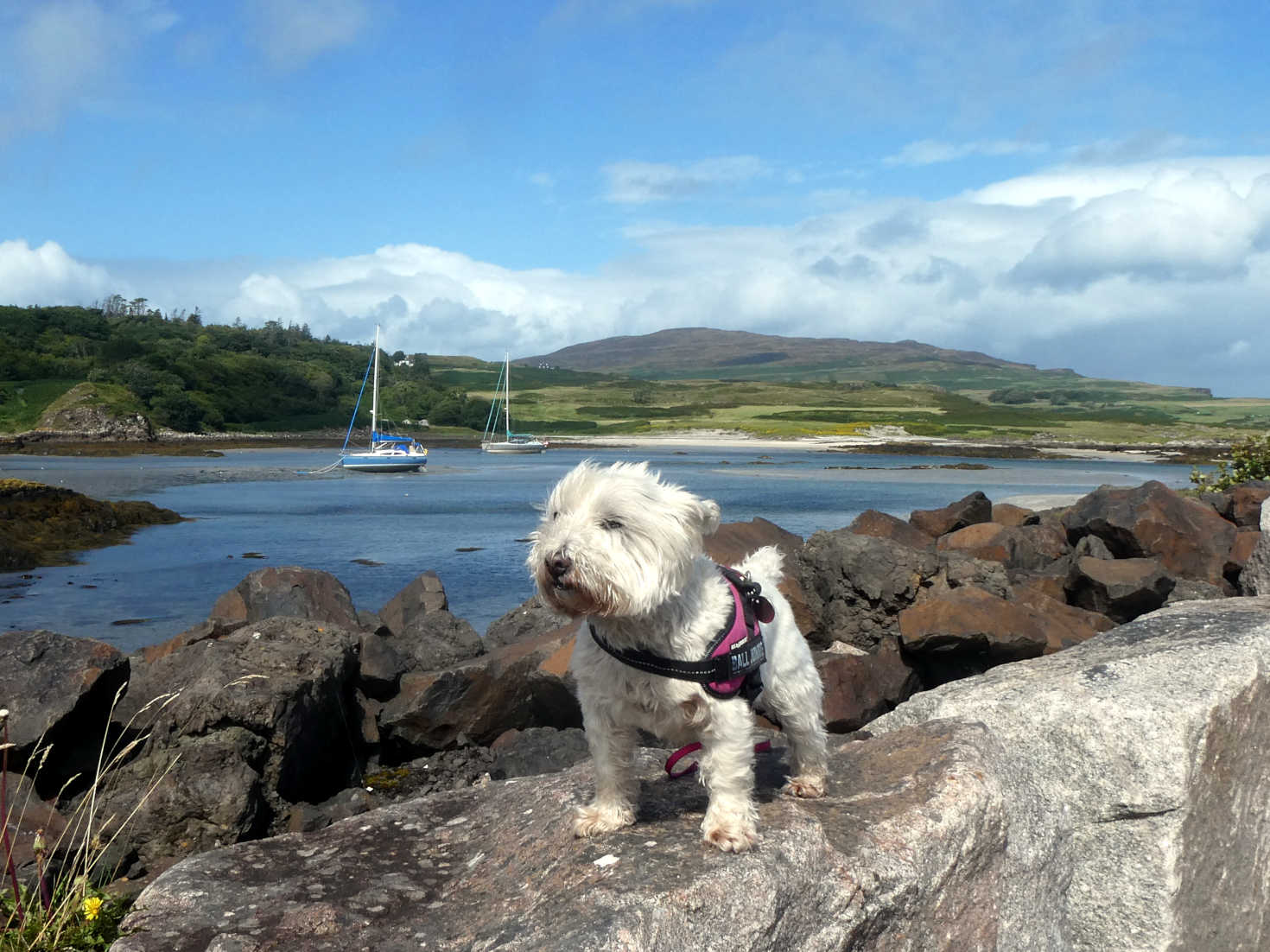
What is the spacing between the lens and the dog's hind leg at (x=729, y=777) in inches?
162

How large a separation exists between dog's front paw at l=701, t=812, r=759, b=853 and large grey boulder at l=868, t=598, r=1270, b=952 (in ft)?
4.14

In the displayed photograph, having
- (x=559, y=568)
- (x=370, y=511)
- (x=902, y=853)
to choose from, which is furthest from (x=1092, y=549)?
(x=370, y=511)

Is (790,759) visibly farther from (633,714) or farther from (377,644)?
(377,644)

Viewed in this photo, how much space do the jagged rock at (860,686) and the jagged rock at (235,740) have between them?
456 centimetres

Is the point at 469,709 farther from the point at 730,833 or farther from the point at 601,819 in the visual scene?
the point at 730,833

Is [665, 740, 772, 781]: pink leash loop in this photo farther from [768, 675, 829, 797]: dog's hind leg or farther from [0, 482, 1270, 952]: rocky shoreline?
[768, 675, 829, 797]: dog's hind leg

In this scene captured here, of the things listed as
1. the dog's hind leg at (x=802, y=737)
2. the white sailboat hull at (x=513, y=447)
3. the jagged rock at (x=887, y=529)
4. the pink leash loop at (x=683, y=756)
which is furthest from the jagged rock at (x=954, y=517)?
the white sailboat hull at (x=513, y=447)

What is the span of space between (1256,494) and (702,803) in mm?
18430

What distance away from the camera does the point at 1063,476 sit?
212 ft

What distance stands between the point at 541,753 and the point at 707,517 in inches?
205

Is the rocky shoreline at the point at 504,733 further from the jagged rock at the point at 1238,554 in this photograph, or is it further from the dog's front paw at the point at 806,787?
the dog's front paw at the point at 806,787

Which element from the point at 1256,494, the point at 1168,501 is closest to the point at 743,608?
the point at 1168,501

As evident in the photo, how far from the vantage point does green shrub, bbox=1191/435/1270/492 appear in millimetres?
24906

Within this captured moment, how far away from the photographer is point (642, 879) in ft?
12.7
